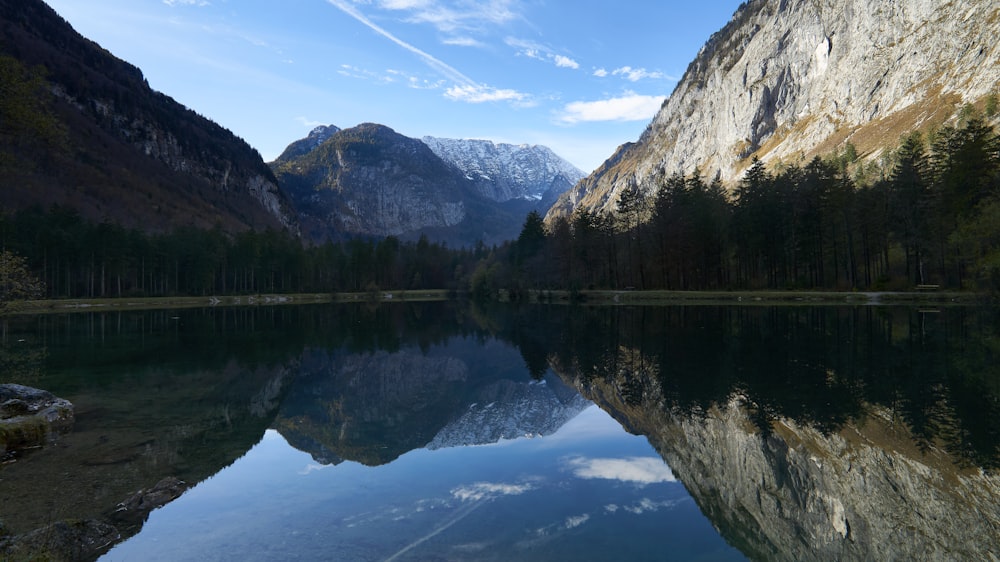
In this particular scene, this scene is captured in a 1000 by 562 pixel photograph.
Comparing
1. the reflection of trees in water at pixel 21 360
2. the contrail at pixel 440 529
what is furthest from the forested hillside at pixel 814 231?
the reflection of trees in water at pixel 21 360

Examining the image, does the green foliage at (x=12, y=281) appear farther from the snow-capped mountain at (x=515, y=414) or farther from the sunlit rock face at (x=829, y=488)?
the sunlit rock face at (x=829, y=488)

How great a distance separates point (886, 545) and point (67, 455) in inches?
745

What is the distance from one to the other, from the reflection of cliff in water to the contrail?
4.94 metres

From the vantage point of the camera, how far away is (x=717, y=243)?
2869 inches

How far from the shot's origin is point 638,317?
1984 inches

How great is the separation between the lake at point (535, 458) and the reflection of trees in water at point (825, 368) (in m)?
0.15

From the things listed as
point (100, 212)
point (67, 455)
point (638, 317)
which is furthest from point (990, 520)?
point (100, 212)

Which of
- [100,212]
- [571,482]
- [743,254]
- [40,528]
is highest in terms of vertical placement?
[100,212]

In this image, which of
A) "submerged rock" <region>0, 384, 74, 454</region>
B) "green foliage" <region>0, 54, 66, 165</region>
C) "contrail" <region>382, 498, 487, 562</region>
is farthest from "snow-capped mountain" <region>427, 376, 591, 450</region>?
"green foliage" <region>0, 54, 66, 165</region>

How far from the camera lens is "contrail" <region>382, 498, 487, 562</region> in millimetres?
8822

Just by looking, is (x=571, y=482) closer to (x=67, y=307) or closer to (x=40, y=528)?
(x=40, y=528)

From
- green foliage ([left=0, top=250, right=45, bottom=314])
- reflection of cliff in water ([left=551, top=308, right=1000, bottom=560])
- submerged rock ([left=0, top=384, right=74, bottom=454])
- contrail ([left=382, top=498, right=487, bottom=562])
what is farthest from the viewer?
green foliage ([left=0, top=250, right=45, bottom=314])

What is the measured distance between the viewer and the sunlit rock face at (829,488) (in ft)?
29.5

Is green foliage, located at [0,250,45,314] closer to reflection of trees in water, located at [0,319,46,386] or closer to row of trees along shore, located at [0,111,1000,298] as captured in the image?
reflection of trees in water, located at [0,319,46,386]
